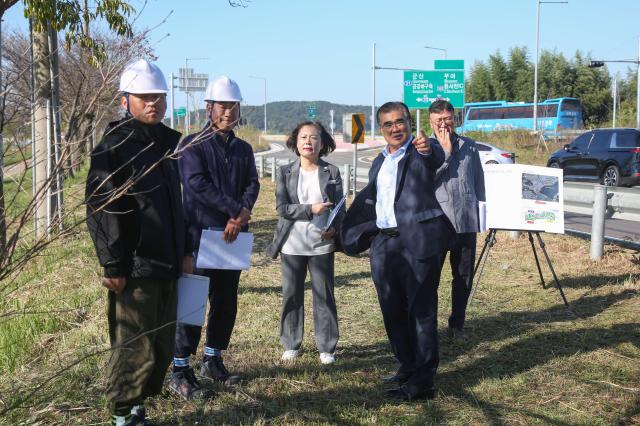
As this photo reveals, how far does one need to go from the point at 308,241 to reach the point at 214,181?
0.93 m

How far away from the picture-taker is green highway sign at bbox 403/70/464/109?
24469mm

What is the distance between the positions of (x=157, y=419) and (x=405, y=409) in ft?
4.73

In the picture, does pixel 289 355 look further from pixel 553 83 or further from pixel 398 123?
pixel 553 83

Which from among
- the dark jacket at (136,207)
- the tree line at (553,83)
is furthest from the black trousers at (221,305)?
the tree line at (553,83)

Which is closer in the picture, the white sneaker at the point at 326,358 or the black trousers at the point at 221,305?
the black trousers at the point at 221,305

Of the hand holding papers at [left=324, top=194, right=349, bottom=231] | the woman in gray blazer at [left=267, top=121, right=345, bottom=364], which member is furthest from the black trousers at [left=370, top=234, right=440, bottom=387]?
the woman in gray blazer at [left=267, top=121, right=345, bottom=364]

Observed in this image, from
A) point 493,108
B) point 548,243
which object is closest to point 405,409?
point 548,243

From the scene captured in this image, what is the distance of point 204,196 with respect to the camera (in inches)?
185

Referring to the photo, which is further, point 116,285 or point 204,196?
point 204,196

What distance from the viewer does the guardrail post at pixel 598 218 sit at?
856 centimetres

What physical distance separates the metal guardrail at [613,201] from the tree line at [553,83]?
4454 centimetres

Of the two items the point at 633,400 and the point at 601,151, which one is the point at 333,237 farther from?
the point at 601,151

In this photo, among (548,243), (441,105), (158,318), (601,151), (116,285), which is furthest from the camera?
(601,151)

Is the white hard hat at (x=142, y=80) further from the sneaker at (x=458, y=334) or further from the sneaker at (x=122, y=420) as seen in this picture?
the sneaker at (x=458, y=334)
